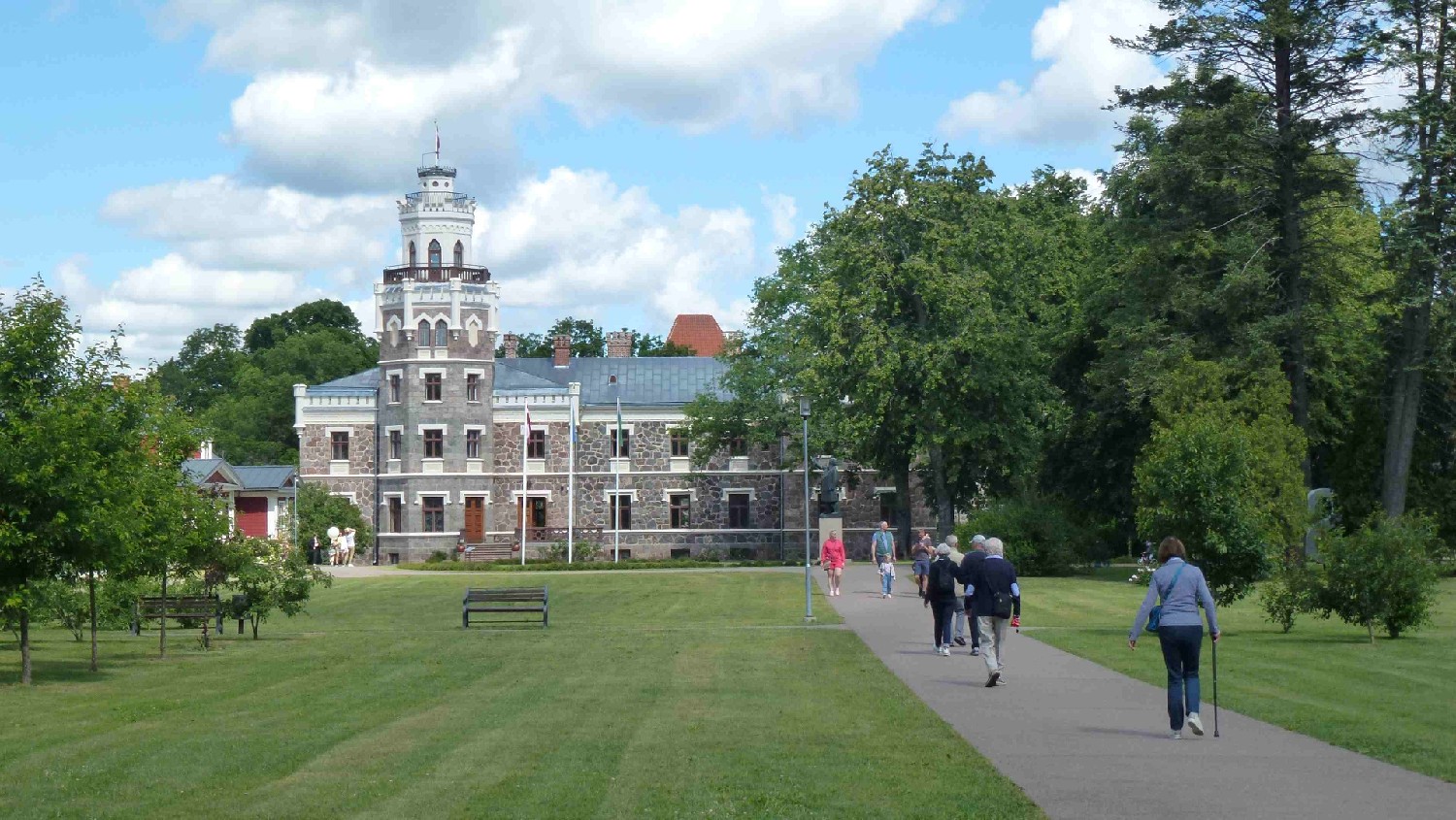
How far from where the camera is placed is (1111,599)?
35.6 meters

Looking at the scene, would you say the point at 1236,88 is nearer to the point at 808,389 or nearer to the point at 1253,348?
the point at 1253,348

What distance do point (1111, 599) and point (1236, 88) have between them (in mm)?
14887

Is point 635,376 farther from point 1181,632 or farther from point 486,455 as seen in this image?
point 1181,632

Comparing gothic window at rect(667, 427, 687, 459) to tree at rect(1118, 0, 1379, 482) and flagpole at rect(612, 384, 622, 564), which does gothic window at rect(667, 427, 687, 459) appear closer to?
flagpole at rect(612, 384, 622, 564)

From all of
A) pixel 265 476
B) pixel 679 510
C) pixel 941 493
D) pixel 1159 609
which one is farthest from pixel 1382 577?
pixel 265 476

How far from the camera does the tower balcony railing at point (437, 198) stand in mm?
71250

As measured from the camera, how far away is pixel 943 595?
890 inches

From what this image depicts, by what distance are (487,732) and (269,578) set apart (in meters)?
13.5

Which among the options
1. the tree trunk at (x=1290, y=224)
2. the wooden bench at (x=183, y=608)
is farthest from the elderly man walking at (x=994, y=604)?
the tree trunk at (x=1290, y=224)

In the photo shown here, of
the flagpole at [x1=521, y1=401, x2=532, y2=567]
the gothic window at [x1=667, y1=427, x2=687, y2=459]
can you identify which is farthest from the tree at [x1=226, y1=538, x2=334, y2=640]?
the gothic window at [x1=667, y1=427, x2=687, y2=459]

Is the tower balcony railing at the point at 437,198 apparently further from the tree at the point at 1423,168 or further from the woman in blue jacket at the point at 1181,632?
the woman in blue jacket at the point at 1181,632

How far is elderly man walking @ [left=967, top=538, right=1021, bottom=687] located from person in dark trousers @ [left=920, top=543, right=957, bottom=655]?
133 inches

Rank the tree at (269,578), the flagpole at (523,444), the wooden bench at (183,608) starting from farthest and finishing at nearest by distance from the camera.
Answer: the flagpole at (523,444)
the tree at (269,578)
the wooden bench at (183,608)

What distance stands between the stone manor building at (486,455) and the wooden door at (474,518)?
0.20 feet
